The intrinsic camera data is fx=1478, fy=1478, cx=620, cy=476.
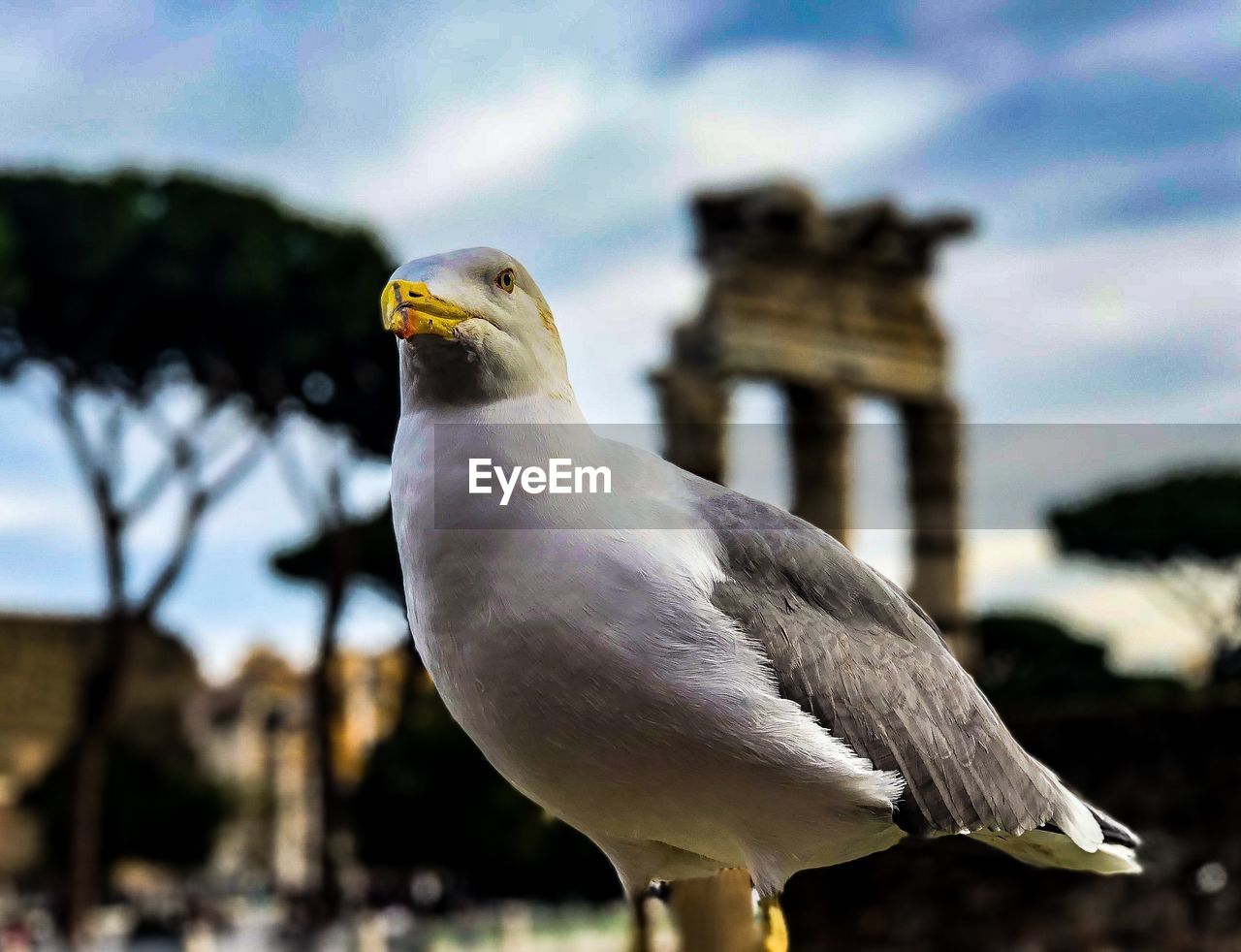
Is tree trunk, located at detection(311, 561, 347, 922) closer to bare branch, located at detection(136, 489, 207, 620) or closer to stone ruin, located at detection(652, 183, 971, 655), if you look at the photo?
bare branch, located at detection(136, 489, 207, 620)

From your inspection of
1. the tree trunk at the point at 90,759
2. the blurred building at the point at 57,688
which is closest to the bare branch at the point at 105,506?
the tree trunk at the point at 90,759

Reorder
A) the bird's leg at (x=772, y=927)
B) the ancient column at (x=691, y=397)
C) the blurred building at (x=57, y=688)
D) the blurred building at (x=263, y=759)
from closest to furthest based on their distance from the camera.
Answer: the bird's leg at (x=772, y=927)
the ancient column at (x=691, y=397)
the blurred building at (x=57, y=688)
the blurred building at (x=263, y=759)

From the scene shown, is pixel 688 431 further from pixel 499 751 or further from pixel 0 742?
pixel 0 742

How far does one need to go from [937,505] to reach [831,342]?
236 cm

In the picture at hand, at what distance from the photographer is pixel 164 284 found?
614 inches

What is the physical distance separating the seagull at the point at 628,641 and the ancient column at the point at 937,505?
11.6m

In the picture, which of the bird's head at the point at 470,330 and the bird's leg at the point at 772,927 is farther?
the bird's leg at the point at 772,927

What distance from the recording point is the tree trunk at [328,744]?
16812 mm

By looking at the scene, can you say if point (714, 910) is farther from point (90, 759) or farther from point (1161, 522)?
point (1161, 522)

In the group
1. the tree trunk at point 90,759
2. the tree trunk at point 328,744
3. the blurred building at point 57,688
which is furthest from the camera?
the blurred building at point 57,688

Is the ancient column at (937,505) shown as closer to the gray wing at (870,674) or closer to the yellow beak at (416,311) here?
the gray wing at (870,674)

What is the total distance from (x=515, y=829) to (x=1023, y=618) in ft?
23.4

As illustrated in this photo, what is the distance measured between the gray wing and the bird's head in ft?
0.98

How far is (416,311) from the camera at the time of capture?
5.43 feet
